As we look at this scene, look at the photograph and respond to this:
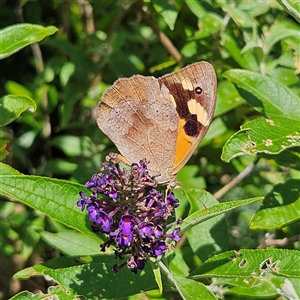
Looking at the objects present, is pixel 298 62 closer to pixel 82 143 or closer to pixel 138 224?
pixel 82 143

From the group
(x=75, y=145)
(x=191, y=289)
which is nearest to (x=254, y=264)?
(x=191, y=289)

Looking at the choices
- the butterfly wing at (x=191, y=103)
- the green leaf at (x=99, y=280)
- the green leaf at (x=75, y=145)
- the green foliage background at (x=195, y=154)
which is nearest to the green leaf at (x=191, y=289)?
the green foliage background at (x=195, y=154)

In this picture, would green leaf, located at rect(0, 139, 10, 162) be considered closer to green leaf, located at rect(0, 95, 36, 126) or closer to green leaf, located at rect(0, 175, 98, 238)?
green leaf, located at rect(0, 95, 36, 126)

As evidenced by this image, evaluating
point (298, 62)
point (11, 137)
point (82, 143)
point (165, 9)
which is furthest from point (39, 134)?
point (298, 62)

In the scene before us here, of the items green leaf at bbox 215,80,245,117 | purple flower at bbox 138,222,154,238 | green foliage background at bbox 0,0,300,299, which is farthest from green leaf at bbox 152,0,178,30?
purple flower at bbox 138,222,154,238

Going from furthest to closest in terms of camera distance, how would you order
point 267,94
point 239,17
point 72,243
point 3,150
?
1. point 3,150
2. point 239,17
3. point 72,243
4. point 267,94

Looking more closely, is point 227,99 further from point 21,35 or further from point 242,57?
point 21,35
